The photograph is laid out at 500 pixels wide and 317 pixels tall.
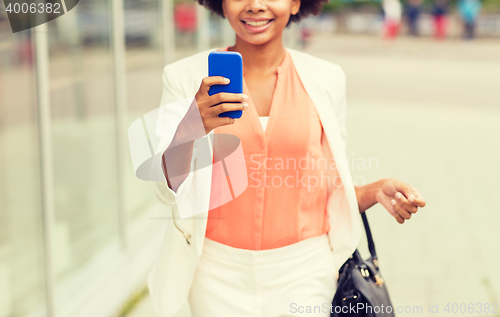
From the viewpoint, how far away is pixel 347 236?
2.00 m

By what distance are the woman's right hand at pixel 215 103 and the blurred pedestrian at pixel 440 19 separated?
81.5 feet

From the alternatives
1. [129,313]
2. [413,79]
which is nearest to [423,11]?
[413,79]

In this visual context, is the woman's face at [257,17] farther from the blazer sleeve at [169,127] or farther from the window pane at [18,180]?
the window pane at [18,180]

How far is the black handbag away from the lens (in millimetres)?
1948

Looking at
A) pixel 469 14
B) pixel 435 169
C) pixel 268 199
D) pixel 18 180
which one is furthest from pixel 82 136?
pixel 469 14

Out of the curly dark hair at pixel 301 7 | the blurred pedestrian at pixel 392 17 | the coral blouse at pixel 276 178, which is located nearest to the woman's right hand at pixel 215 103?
the coral blouse at pixel 276 178

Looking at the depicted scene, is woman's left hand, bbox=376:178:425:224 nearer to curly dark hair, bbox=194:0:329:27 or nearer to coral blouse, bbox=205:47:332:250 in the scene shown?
coral blouse, bbox=205:47:332:250

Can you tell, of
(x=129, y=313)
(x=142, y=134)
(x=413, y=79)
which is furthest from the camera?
(x=413, y=79)

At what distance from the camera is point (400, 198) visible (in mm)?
1768

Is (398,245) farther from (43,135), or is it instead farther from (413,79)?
(413,79)

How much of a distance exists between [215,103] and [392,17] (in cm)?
2710

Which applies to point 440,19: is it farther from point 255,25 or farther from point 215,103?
point 215,103

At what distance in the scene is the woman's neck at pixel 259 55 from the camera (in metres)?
1.99

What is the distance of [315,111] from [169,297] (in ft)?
2.61
